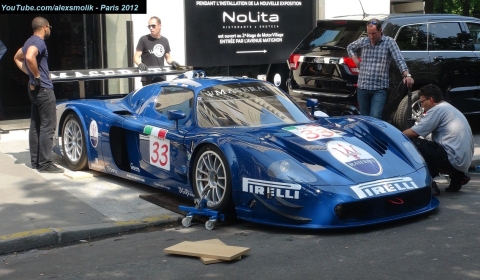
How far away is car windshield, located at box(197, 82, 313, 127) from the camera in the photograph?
7.62 meters

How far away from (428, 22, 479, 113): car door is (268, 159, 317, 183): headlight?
5.54m

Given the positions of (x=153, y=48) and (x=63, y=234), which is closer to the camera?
(x=63, y=234)

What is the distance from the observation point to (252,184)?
6609 mm

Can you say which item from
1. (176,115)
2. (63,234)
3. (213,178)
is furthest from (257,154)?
(63,234)

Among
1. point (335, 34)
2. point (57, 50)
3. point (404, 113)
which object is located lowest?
point (404, 113)

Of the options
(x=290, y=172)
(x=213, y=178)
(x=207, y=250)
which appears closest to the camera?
(x=207, y=250)

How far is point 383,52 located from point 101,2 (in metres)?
5.46

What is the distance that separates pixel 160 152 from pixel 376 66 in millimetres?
3559

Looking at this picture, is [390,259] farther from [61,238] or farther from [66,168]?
[66,168]

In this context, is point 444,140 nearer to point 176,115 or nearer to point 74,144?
point 176,115

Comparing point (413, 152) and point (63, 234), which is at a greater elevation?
point (413, 152)

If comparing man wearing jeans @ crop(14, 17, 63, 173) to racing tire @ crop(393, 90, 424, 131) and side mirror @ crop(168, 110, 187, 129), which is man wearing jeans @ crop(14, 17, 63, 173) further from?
racing tire @ crop(393, 90, 424, 131)

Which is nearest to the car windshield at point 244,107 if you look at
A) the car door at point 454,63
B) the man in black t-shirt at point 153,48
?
the man in black t-shirt at point 153,48

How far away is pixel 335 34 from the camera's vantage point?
37.5 feet
